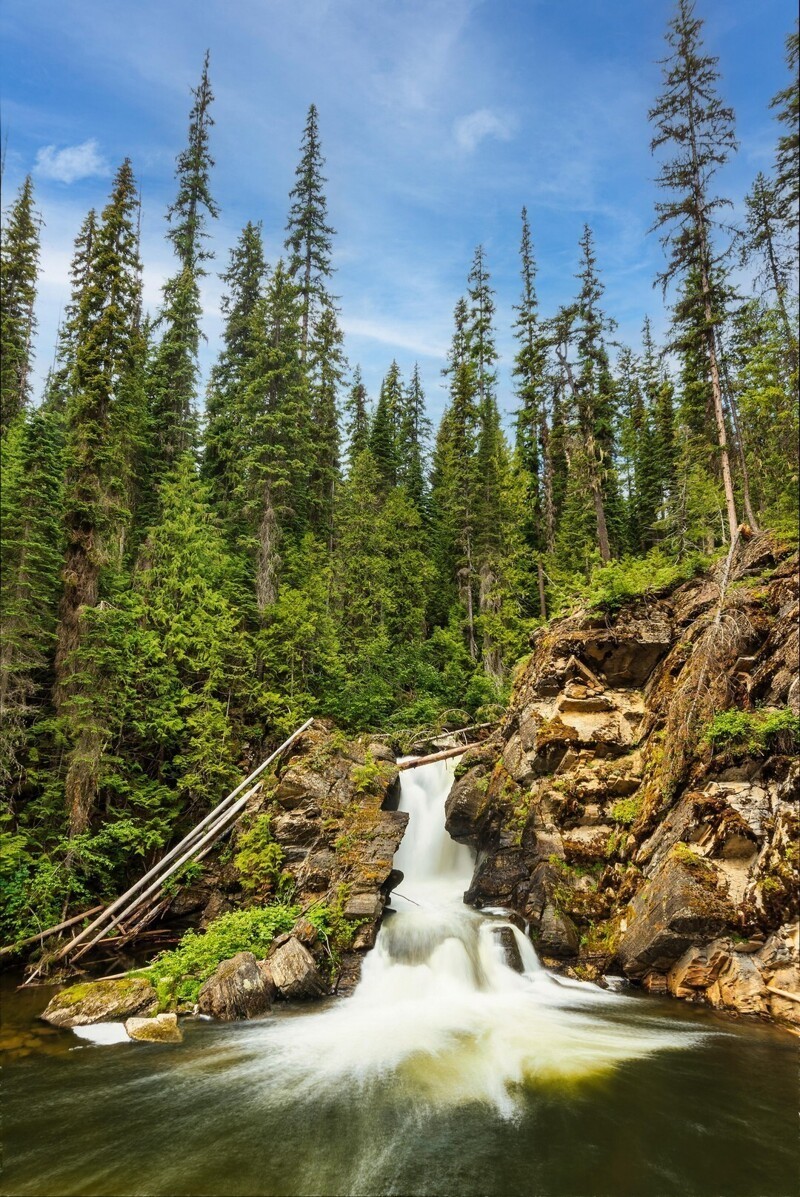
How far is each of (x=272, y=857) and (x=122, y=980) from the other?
13.6 feet

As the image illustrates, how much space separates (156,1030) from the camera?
8992 mm

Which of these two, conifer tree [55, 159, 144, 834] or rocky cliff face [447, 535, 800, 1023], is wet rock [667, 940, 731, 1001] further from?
conifer tree [55, 159, 144, 834]

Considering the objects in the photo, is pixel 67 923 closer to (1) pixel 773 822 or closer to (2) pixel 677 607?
(1) pixel 773 822

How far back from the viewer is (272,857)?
14.0m

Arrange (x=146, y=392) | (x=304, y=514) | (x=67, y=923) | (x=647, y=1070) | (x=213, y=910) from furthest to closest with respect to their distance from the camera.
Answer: (x=304, y=514), (x=146, y=392), (x=213, y=910), (x=67, y=923), (x=647, y=1070)

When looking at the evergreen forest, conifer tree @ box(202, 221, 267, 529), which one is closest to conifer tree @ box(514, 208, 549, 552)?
the evergreen forest

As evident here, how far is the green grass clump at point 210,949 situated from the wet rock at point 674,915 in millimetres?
7010

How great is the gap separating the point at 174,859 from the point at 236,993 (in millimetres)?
5744

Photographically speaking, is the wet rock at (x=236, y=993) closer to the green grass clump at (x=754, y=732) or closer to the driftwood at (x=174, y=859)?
the driftwood at (x=174, y=859)

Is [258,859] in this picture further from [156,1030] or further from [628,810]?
[628,810]

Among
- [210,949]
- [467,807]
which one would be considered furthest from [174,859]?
[467,807]

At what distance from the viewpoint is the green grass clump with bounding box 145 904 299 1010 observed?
1023 cm

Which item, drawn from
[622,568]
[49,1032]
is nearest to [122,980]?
[49,1032]

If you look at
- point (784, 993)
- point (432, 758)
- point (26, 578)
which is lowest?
point (784, 993)
